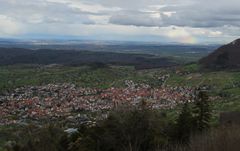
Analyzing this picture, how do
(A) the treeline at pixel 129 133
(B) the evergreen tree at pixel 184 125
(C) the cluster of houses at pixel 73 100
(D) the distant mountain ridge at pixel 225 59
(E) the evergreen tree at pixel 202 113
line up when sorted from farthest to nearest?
(D) the distant mountain ridge at pixel 225 59
(C) the cluster of houses at pixel 73 100
(E) the evergreen tree at pixel 202 113
(B) the evergreen tree at pixel 184 125
(A) the treeline at pixel 129 133

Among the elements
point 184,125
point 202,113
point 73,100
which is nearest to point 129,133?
point 184,125

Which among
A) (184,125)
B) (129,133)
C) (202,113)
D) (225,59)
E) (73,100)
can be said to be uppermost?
(202,113)

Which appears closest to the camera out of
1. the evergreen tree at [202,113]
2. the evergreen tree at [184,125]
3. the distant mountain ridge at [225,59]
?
the evergreen tree at [184,125]

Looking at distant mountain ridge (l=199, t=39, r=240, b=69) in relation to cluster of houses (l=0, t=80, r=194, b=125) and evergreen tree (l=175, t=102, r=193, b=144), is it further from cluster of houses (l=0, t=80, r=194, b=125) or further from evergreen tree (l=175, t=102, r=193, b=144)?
evergreen tree (l=175, t=102, r=193, b=144)

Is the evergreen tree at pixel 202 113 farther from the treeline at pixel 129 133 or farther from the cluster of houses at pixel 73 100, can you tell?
the cluster of houses at pixel 73 100

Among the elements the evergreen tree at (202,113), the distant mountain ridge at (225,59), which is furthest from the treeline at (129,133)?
the distant mountain ridge at (225,59)

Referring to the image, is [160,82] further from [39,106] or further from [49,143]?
[49,143]

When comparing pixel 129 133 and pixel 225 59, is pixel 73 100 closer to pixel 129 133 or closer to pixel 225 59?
pixel 225 59
